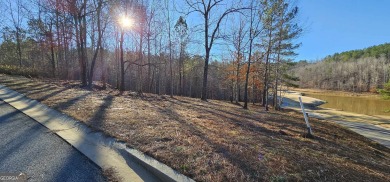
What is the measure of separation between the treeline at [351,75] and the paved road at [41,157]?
247 feet

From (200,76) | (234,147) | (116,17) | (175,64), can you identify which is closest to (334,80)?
(200,76)

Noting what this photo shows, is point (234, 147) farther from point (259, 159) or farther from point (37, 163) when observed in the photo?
point (37, 163)

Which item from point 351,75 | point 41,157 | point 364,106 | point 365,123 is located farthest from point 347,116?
point 351,75

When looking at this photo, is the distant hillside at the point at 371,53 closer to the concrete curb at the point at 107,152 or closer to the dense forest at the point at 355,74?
the dense forest at the point at 355,74

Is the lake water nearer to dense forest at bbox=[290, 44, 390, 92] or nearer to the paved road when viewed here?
dense forest at bbox=[290, 44, 390, 92]

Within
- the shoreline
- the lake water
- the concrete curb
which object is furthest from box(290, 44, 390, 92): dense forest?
the concrete curb

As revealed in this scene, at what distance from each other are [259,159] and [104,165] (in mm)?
2244

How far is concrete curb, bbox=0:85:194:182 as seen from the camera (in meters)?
2.93

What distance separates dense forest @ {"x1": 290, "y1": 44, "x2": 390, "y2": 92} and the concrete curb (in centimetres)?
7271

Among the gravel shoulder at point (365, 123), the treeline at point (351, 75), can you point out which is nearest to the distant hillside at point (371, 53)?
the treeline at point (351, 75)

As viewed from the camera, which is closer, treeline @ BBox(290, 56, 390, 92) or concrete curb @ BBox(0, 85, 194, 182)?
concrete curb @ BBox(0, 85, 194, 182)

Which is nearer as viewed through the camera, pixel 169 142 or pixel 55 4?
pixel 169 142

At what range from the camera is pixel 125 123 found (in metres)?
5.16

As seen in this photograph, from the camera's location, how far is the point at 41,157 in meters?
3.27
